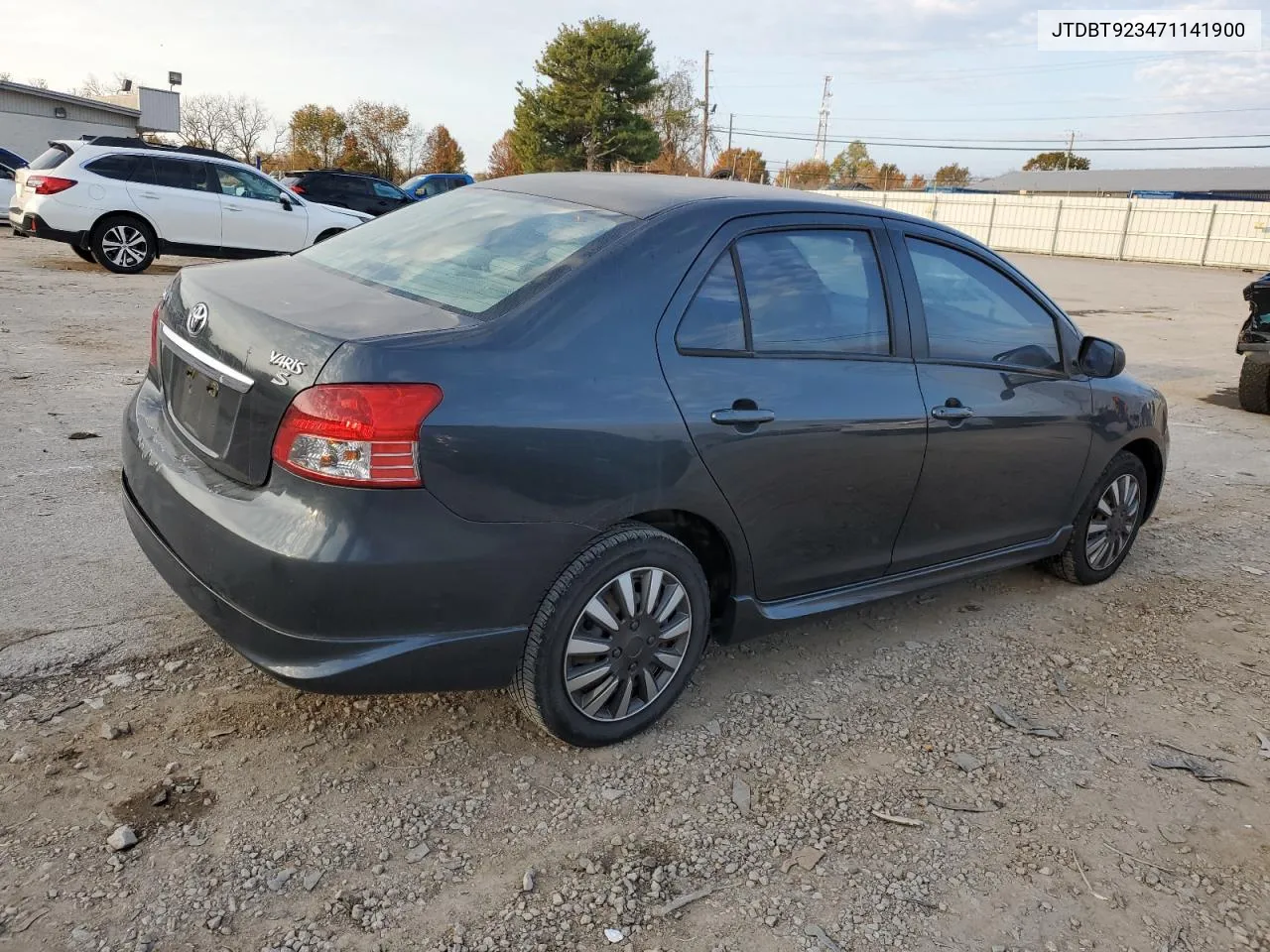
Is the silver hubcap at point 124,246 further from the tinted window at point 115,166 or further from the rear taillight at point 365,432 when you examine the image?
the rear taillight at point 365,432

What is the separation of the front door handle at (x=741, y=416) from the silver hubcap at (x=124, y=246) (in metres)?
12.2

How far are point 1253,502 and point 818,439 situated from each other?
4.43 meters

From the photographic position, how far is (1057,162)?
104m

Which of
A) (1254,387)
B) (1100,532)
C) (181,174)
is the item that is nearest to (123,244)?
(181,174)

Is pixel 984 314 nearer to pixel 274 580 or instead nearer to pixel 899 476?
pixel 899 476

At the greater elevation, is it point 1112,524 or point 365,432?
point 365,432

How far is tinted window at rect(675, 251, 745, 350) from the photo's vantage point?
2.92 meters

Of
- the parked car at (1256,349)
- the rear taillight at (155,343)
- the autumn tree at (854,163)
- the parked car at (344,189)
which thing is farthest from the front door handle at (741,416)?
the autumn tree at (854,163)

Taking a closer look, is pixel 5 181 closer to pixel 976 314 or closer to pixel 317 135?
pixel 976 314

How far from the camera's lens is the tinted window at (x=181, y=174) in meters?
12.7

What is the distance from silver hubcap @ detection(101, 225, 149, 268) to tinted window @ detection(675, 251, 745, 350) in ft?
39.4

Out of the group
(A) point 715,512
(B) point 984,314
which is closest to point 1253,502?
(B) point 984,314

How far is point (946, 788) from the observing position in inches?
117

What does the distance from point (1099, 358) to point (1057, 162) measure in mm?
113217
